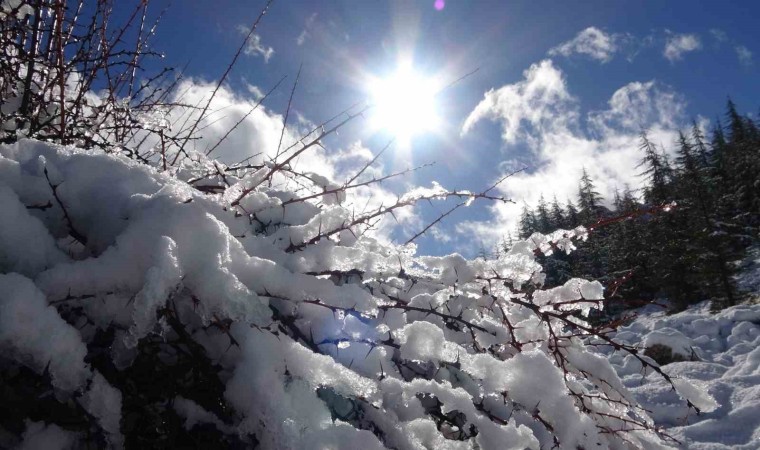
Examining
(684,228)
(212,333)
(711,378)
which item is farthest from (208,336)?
(684,228)

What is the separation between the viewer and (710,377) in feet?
22.6

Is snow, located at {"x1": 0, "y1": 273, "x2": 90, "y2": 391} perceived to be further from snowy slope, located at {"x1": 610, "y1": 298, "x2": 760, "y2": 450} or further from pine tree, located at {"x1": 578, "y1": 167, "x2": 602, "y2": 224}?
pine tree, located at {"x1": 578, "y1": 167, "x2": 602, "y2": 224}

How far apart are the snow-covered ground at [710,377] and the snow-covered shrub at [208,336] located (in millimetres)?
1019

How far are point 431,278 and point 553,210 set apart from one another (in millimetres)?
42918

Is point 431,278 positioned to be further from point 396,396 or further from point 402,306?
point 396,396

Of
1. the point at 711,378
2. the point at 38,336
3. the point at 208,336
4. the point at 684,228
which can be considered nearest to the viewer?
the point at 38,336

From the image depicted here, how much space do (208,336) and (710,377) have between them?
8203mm

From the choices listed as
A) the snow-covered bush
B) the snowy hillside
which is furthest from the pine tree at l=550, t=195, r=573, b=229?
the snow-covered bush

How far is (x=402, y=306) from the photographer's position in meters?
1.33

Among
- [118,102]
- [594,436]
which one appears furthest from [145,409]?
[118,102]

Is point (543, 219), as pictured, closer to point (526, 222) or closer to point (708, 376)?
point (526, 222)

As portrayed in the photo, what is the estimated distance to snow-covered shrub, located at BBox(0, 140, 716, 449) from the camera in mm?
824

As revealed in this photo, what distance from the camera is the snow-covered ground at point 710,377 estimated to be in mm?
4688

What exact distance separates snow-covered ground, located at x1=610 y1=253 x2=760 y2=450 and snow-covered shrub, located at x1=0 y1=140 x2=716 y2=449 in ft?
3.34
